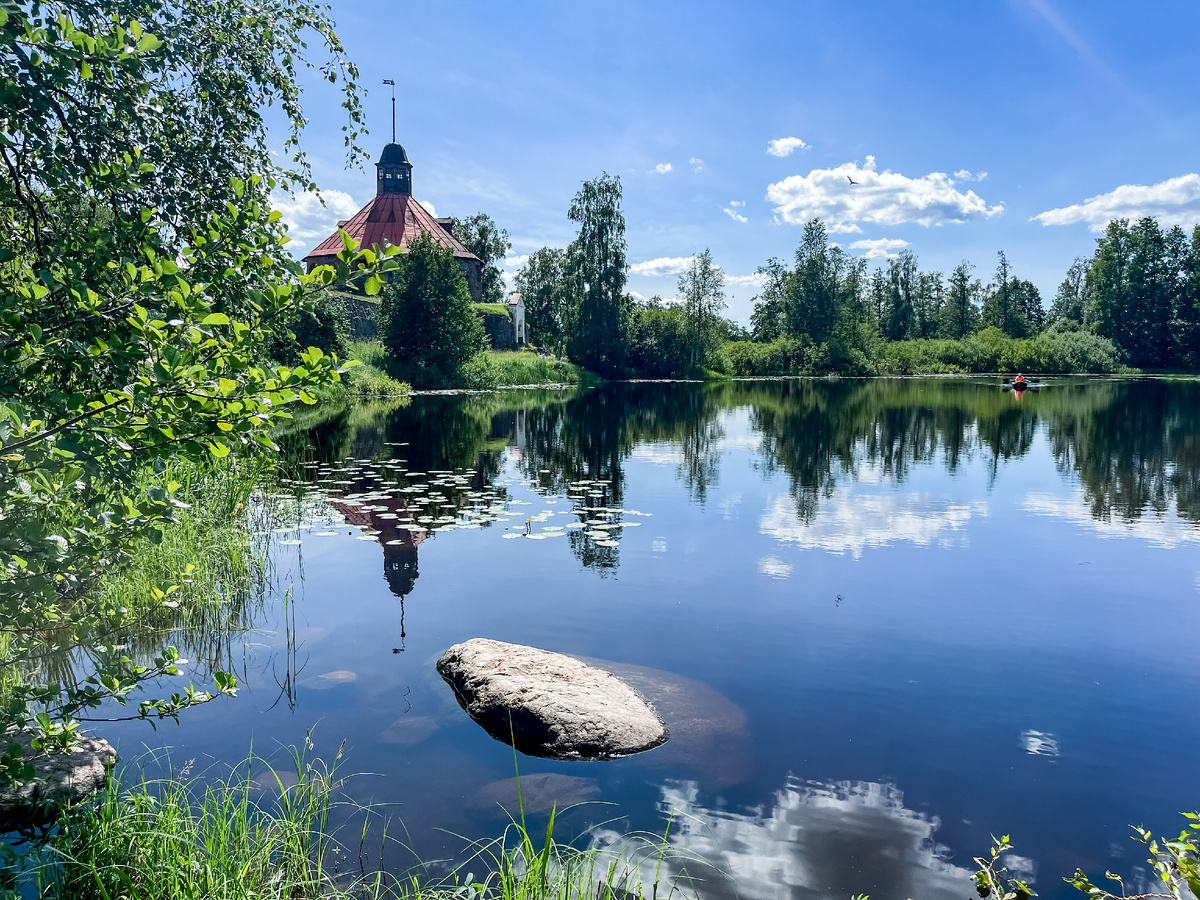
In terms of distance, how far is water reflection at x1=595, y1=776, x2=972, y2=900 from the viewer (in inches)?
154

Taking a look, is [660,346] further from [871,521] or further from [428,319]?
[871,521]

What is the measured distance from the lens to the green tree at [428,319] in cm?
4128

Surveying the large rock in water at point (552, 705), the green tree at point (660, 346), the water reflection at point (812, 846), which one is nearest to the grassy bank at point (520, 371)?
the green tree at point (660, 346)

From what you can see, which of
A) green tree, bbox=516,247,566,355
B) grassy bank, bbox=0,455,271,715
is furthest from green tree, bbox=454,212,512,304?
grassy bank, bbox=0,455,271,715

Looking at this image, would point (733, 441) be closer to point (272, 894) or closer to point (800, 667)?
point (800, 667)

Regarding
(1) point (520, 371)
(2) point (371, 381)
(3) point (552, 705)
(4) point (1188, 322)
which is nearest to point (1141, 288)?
(4) point (1188, 322)

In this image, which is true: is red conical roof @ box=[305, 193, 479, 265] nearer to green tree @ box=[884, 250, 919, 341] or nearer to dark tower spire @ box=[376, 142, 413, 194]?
dark tower spire @ box=[376, 142, 413, 194]

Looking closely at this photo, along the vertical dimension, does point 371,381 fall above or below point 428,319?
below

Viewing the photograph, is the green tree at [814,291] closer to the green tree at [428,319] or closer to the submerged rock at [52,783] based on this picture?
the green tree at [428,319]

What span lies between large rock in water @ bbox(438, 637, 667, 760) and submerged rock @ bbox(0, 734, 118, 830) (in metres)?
2.29

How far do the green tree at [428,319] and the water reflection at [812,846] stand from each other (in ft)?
129

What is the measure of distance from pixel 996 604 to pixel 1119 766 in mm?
3338

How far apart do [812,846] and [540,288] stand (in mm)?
76164

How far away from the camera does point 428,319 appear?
41.9 meters
